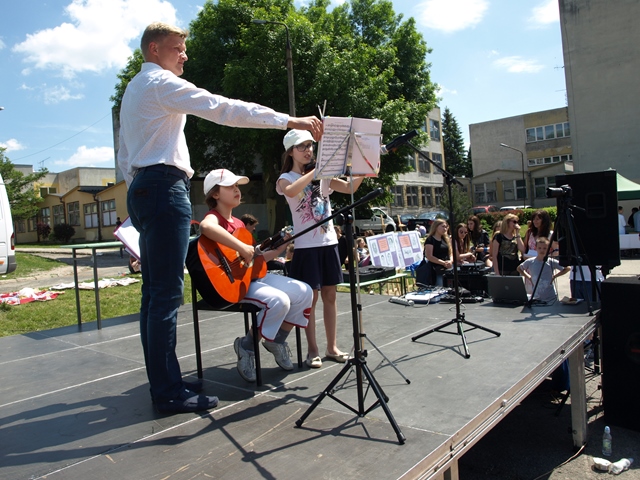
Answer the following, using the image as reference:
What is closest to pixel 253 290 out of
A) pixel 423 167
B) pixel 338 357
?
pixel 338 357

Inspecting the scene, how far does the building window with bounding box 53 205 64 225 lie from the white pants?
40317mm

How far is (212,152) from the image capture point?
857 inches

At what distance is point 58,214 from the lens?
39531 millimetres

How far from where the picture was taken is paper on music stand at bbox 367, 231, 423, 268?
31.9 feet

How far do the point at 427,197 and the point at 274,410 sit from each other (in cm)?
4738

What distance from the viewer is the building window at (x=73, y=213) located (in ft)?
119

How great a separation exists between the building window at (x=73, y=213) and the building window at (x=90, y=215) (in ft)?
3.86

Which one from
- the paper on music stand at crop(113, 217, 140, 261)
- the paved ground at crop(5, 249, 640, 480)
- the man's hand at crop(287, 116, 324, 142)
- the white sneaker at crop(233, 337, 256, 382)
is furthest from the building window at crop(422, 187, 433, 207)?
the man's hand at crop(287, 116, 324, 142)

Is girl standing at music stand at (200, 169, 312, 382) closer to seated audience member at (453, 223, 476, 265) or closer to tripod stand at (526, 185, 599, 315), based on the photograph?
tripod stand at (526, 185, 599, 315)

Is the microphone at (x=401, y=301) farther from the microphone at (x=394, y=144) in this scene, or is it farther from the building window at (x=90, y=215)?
the building window at (x=90, y=215)

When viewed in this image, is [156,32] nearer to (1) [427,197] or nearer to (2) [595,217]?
(2) [595,217]

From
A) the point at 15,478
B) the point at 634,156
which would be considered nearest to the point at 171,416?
the point at 15,478

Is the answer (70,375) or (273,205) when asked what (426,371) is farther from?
(273,205)

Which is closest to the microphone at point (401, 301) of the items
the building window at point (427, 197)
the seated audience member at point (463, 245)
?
the seated audience member at point (463, 245)
